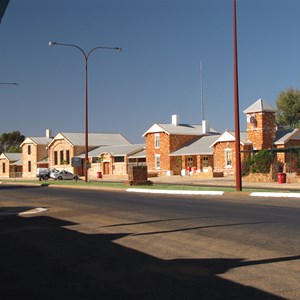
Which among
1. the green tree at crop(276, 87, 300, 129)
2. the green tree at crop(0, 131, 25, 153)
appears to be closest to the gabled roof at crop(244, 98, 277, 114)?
the green tree at crop(276, 87, 300, 129)

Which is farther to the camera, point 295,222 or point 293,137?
point 293,137

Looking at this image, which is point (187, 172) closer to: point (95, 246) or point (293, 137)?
point (293, 137)

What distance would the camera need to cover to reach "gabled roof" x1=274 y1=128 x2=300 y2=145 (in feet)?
173

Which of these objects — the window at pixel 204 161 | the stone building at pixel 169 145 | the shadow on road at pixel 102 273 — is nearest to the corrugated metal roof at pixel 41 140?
the stone building at pixel 169 145

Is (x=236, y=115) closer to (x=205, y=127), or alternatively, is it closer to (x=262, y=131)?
(x=262, y=131)

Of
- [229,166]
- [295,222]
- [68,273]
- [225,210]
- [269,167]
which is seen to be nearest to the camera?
[68,273]

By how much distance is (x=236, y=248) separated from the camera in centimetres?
1004

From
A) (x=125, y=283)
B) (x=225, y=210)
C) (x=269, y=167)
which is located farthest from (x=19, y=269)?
(x=269, y=167)

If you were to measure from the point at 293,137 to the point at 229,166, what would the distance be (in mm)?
7570

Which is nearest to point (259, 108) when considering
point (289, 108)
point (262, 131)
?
point (262, 131)

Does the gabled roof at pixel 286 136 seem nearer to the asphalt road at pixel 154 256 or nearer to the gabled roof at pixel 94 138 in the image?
the gabled roof at pixel 94 138

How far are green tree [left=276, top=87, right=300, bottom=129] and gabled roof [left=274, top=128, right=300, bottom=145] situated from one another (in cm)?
3117

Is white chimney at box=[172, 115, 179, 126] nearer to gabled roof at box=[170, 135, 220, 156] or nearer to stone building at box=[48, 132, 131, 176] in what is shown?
gabled roof at box=[170, 135, 220, 156]

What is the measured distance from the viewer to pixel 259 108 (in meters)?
51.1
